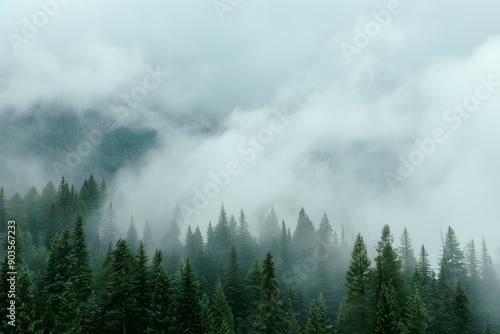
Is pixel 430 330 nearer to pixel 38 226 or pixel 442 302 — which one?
pixel 442 302

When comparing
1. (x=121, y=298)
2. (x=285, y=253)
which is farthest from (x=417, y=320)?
(x=285, y=253)

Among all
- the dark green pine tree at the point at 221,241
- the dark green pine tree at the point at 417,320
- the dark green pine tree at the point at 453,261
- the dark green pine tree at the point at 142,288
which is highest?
the dark green pine tree at the point at 221,241

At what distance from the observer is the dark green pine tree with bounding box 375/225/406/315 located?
58.8m

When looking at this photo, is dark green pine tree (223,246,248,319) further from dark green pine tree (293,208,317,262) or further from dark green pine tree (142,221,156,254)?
dark green pine tree (142,221,156,254)

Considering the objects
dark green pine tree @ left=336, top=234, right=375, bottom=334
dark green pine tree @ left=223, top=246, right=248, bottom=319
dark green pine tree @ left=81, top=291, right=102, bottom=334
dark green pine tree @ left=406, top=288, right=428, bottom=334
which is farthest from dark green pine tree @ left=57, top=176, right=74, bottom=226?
dark green pine tree @ left=406, top=288, right=428, bottom=334

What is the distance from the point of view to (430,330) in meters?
80.8

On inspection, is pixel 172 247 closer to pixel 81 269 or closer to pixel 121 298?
pixel 81 269

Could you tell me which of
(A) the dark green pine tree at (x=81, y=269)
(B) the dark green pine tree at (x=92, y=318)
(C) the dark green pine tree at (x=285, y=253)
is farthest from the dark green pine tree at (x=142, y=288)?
(C) the dark green pine tree at (x=285, y=253)

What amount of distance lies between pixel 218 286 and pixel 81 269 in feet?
68.6

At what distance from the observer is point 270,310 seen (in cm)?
5788

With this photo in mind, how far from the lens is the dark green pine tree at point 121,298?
54.6m

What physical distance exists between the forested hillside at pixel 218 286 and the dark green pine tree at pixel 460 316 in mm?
130

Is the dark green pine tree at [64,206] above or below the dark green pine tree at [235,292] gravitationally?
above

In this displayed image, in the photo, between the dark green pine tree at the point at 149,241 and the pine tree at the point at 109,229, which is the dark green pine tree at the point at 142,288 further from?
the dark green pine tree at the point at 149,241
